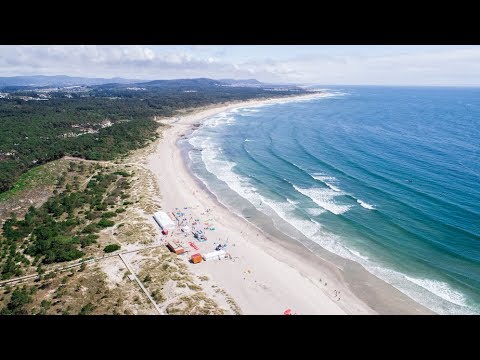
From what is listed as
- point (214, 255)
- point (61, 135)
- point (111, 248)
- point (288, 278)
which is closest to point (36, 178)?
point (111, 248)

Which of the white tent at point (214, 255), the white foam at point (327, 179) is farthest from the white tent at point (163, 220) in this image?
the white foam at point (327, 179)

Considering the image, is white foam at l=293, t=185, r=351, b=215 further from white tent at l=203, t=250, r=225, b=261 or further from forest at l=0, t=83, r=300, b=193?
forest at l=0, t=83, r=300, b=193

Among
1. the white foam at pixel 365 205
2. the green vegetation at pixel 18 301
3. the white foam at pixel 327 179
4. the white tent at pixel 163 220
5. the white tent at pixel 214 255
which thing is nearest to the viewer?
the green vegetation at pixel 18 301

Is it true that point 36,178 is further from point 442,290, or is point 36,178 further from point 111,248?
point 442,290

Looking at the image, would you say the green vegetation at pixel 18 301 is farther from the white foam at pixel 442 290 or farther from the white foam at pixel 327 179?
the white foam at pixel 327 179
